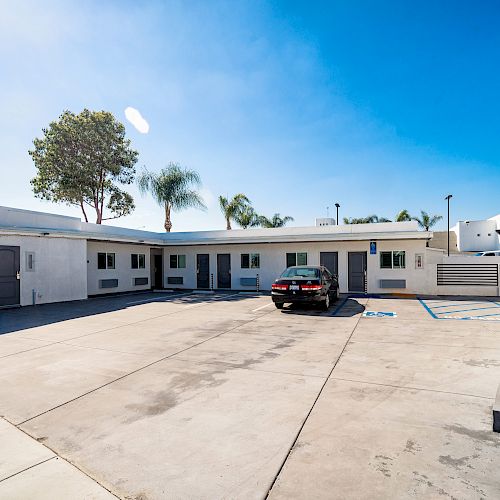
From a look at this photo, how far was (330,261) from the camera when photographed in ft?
57.9

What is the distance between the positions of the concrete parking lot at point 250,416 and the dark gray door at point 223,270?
12.0 metres

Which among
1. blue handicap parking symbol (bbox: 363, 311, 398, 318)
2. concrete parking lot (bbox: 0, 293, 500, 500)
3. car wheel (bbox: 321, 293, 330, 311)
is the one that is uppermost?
car wheel (bbox: 321, 293, 330, 311)

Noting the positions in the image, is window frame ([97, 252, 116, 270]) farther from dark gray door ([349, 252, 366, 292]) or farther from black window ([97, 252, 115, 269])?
dark gray door ([349, 252, 366, 292])

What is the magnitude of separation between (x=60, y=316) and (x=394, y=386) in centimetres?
1041

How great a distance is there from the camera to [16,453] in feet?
10.1

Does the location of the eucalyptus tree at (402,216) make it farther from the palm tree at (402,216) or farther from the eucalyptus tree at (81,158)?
the eucalyptus tree at (81,158)

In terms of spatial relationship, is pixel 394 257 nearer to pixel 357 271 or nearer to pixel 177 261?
pixel 357 271

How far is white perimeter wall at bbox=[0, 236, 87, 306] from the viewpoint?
1291cm

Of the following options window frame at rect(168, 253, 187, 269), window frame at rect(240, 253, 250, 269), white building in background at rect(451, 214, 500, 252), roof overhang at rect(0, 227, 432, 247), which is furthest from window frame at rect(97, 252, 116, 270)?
white building in background at rect(451, 214, 500, 252)

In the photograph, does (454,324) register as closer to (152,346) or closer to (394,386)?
(394,386)

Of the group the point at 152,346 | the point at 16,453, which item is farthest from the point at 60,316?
the point at 16,453

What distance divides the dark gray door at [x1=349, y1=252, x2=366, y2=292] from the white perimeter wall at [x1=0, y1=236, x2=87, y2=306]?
43.7 feet

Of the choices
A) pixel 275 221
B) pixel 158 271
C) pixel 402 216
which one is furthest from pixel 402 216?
pixel 158 271

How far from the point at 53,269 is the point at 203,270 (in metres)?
8.64
